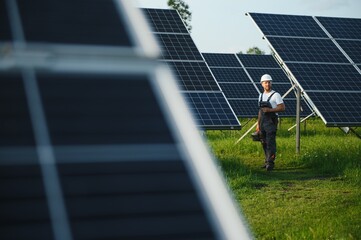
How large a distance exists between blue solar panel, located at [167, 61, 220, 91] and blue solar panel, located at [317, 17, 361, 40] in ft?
14.1

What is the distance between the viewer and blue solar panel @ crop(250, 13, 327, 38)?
1581 centimetres

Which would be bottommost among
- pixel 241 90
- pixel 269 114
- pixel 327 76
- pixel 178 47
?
pixel 269 114

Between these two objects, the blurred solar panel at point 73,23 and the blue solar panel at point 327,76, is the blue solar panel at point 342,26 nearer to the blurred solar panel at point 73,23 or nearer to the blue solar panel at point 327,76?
the blue solar panel at point 327,76

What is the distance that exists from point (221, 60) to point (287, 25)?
6.20 metres

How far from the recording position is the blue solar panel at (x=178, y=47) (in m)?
13.4

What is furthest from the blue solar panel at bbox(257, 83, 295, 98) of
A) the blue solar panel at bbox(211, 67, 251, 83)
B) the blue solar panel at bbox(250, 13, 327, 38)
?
the blue solar panel at bbox(250, 13, 327, 38)

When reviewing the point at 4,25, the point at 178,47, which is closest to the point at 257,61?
the point at 178,47

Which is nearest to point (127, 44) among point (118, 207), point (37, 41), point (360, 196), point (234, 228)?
point (37, 41)

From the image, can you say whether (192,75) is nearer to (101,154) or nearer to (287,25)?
(287,25)

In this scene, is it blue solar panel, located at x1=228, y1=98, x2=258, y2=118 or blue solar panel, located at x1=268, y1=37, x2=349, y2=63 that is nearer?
blue solar panel, located at x1=268, y1=37, x2=349, y2=63

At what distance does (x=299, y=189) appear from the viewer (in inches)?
393

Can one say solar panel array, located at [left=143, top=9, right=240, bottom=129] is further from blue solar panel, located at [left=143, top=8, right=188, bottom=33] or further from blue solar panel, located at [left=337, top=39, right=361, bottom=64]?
blue solar panel, located at [left=337, top=39, right=361, bottom=64]

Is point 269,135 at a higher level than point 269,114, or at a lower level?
lower

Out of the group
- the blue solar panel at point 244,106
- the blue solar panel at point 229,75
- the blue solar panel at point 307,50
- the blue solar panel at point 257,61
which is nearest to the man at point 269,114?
the blue solar panel at point 307,50
